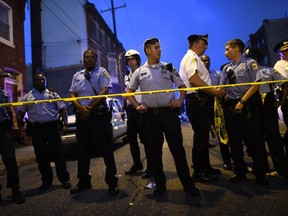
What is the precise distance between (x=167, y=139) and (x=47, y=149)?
2.20 m

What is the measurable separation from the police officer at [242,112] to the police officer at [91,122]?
1.84 m

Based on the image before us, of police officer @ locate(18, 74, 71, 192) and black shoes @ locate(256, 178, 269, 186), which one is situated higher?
police officer @ locate(18, 74, 71, 192)

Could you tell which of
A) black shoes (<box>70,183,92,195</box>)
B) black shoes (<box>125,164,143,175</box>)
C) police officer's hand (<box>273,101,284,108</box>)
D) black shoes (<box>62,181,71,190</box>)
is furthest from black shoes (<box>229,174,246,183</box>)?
black shoes (<box>62,181,71,190</box>)

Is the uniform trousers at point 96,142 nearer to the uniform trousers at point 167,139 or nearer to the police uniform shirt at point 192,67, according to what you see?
the uniform trousers at point 167,139

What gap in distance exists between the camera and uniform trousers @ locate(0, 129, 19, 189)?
164 inches

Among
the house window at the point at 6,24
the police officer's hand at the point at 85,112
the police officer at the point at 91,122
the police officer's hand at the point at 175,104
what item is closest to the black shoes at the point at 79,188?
the police officer at the point at 91,122

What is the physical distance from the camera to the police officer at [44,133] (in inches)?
183

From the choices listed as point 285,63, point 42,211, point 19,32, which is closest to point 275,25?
point 19,32

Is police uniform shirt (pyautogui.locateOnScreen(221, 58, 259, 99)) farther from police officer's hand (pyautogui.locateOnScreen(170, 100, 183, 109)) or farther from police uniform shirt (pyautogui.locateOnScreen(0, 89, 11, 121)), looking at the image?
police uniform shirt (pyautogui.locateOnScreen(0, 89, 11, 121))

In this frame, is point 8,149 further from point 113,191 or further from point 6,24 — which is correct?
point 6,24

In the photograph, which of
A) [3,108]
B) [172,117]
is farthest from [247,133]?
[3,108]

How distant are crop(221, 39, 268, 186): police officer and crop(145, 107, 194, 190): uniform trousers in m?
0.94

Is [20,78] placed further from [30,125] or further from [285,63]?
[285,63]

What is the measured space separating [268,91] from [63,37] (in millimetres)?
22833
